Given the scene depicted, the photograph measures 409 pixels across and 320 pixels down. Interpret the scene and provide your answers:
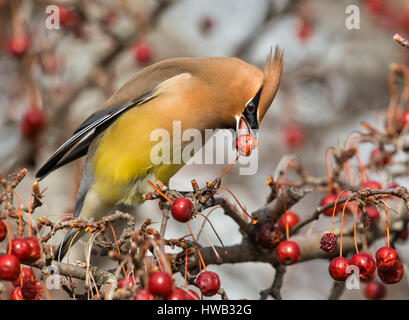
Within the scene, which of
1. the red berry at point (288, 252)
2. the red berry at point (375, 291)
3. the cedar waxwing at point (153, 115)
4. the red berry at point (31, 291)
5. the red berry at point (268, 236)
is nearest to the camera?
the red berry at point (31, 291)

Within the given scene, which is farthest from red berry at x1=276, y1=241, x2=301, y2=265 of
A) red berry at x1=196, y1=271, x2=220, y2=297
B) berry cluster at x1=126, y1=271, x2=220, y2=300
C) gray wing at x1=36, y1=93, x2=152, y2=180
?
gray wing at x1=36, y1=93, x2=152, y2=180

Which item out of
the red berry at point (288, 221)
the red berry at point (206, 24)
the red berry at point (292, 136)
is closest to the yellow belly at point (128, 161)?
the red berry at point (288, 221)

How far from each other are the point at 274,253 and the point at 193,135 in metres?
0.90

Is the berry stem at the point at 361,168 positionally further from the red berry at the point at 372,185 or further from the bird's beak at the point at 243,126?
the bird's beak at the point at 243,126

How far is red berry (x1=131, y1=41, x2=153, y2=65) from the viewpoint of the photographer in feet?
16.4

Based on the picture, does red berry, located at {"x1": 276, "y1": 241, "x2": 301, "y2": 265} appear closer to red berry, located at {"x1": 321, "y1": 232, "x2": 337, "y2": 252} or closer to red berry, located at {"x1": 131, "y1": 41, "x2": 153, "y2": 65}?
red berry, located at {"x1": 321, "y1": 232, "x2": 337, "y2": 252}

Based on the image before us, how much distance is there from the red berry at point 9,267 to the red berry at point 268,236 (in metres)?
1.29

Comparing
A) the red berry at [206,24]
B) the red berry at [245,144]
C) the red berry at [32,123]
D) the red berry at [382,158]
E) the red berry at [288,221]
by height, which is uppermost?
the red berry at [206,24]

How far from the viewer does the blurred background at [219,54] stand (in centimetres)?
471

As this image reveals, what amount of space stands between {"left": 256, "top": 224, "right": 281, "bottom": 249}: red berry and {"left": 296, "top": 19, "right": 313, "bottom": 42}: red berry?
3.18 m

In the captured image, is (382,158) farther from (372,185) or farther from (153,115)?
(153,115)

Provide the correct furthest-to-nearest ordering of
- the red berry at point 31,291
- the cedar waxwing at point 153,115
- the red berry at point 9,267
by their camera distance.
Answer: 1. the cedar waxwing at point 153,115
2. the red berry at point 31,291
3. the red berry at point 9,267

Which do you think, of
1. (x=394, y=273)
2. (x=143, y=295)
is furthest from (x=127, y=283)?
(x=394, y=273)

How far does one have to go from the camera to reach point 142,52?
5.00m
